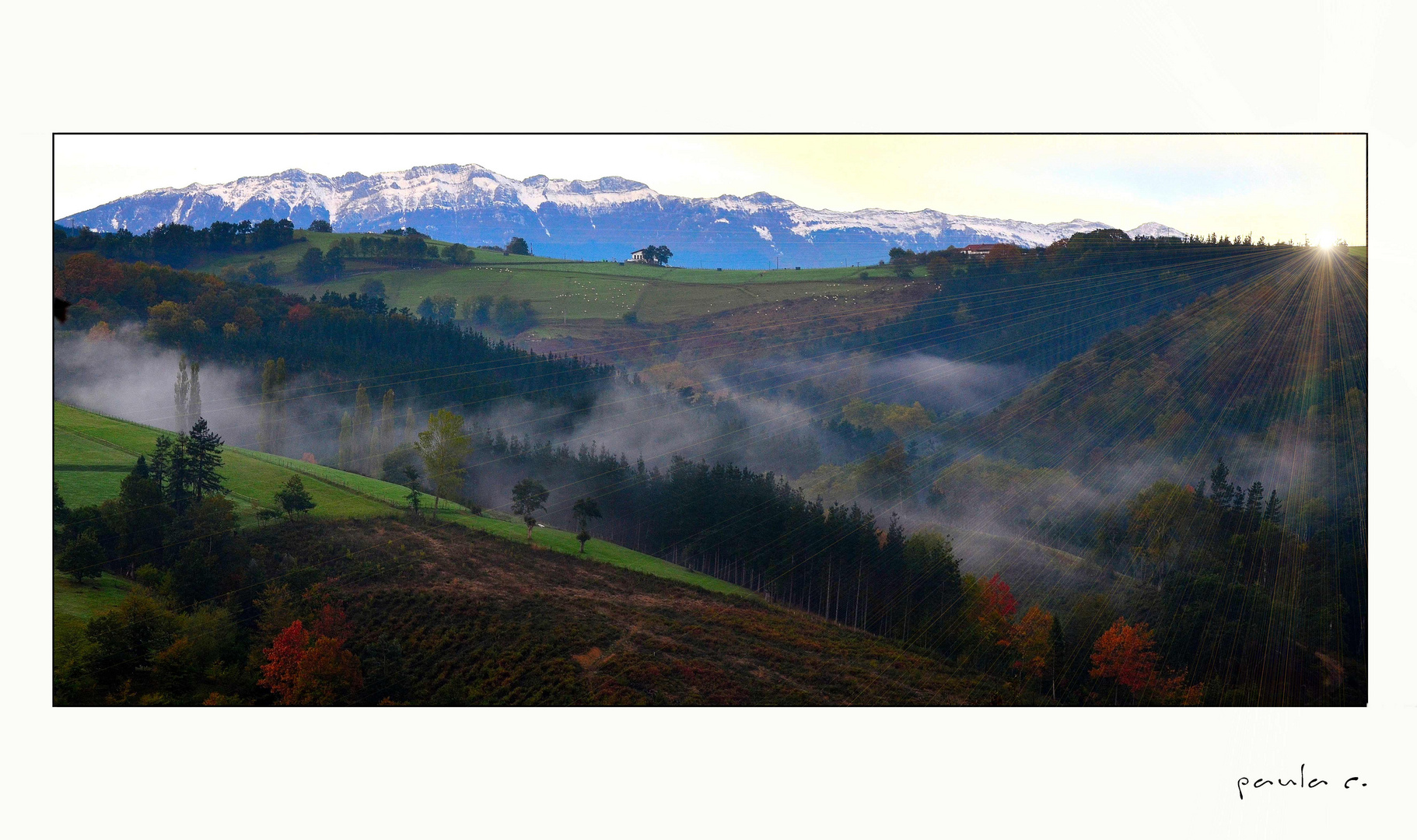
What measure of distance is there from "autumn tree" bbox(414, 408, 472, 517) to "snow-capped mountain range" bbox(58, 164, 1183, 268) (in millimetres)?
9926

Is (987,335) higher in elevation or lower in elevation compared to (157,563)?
higher

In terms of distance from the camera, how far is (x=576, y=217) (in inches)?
1874

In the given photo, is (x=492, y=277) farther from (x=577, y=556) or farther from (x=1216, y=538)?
(x=1216, y=538)

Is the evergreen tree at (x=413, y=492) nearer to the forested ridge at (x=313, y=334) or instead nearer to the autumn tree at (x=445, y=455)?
the autumn tree at (x=445, y=455)

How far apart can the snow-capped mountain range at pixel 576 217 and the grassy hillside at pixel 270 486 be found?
7.36 metres

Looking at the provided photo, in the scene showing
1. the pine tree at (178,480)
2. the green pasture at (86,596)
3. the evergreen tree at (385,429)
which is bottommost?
the green pasture at (86,596)

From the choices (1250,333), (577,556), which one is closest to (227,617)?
(577,556)

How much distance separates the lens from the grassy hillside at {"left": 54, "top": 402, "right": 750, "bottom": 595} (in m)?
27.8

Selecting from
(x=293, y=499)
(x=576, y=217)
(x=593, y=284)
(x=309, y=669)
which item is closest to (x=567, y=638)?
(x=309, y=669)

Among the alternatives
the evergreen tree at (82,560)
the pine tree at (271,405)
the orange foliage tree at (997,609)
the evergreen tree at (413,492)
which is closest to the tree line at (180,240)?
the pine tree at (271,405)

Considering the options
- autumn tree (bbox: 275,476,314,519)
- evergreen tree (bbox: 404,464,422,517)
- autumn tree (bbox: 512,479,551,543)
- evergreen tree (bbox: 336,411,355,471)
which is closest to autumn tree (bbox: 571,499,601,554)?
autumn tree (bbox: 512,479,551,543)

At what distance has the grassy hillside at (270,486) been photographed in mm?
27781

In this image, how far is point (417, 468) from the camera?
34.8 m

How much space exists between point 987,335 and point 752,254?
15770 mm
